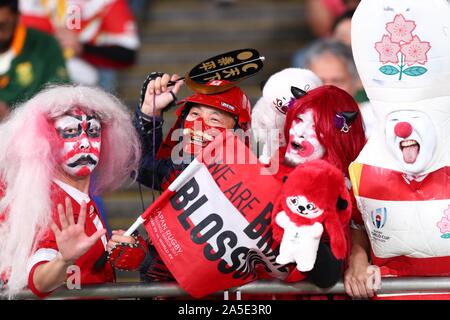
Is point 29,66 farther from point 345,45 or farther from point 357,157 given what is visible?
point 357,157

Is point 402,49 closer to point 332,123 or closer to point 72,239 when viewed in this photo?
point 332,123

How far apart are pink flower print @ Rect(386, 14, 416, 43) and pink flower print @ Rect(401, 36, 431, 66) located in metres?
0.02

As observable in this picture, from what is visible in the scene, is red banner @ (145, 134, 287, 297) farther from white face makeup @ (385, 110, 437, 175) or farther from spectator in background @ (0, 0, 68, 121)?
spectator in background @ (0, 0, 68, 121)

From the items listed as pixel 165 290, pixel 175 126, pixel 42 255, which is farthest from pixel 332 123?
pixel 42 255

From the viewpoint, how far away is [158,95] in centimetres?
348

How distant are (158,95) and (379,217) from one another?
2.70 ft

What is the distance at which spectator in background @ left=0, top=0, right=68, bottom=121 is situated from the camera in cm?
475

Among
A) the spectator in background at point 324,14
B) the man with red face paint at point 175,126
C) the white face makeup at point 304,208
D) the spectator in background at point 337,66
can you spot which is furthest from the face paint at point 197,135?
the spectator in background at point 324,14

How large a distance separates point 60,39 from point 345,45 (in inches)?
65.2

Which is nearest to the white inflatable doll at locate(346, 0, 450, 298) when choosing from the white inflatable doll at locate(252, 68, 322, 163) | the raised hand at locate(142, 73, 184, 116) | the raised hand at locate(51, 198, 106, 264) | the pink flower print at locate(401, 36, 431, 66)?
the pink flower print at locate(401, 36, 431, 66)

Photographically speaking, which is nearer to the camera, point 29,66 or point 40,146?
point 40,146

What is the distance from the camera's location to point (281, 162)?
323 centimetres

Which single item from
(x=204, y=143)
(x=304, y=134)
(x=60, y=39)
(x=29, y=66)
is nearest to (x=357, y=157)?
(x=304, y=134)

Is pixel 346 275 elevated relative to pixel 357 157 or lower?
lower
